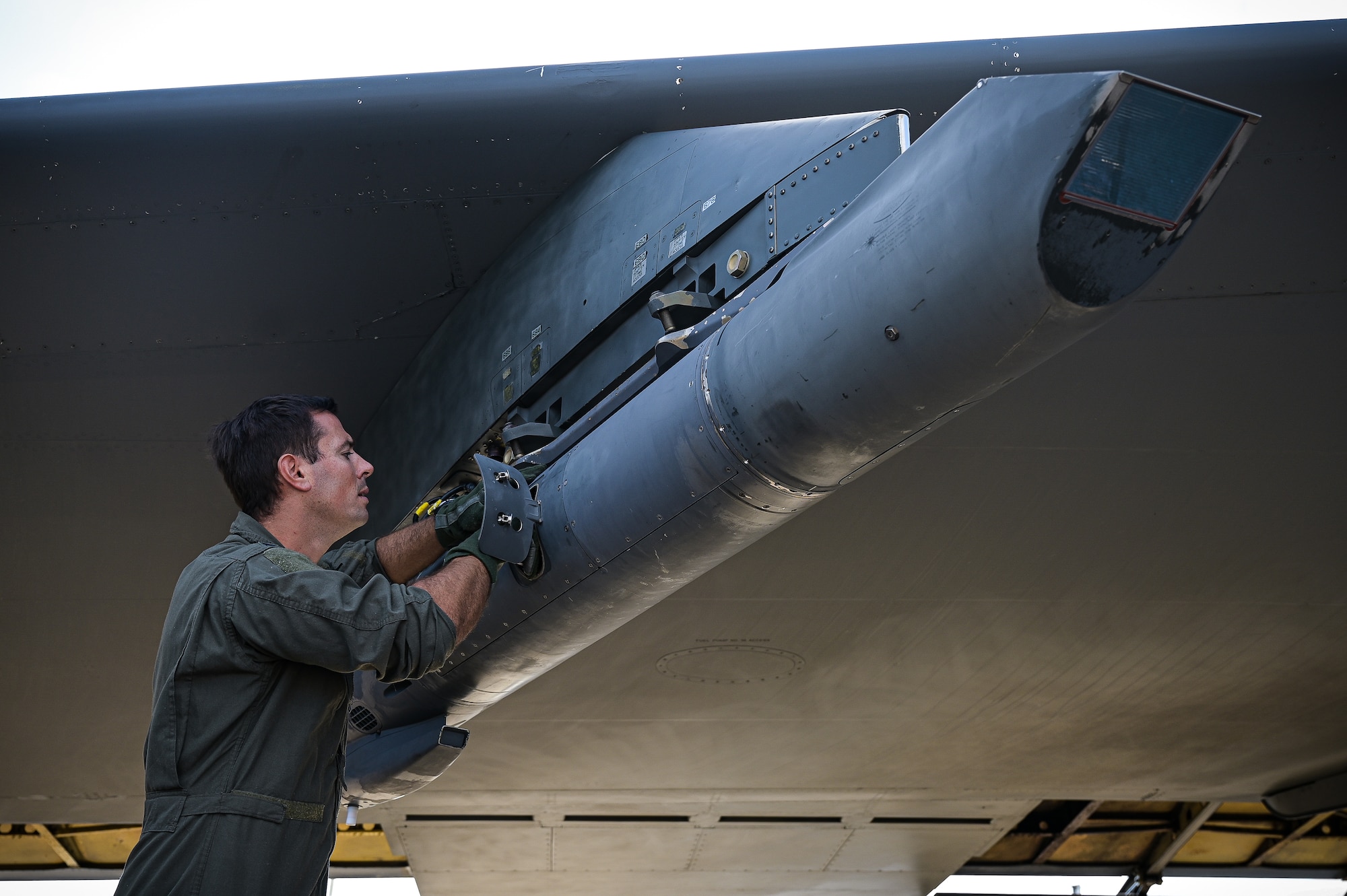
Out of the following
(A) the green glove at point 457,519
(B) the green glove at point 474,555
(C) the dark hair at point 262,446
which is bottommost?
(B) the green glove at point 474,555

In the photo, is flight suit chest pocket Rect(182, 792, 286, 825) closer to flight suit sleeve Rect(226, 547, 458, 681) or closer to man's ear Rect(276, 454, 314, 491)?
flight suit sleeve Rect(226, 547, 458, 681)

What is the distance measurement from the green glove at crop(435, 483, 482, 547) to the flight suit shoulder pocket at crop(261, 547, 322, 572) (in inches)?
29.1

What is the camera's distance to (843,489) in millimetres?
5996

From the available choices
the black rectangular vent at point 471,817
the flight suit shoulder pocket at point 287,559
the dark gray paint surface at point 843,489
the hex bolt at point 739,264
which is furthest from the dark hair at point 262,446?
the black rectangular vent at point 471,817

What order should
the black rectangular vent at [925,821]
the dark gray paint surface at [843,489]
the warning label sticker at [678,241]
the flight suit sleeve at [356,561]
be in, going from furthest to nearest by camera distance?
the black rectangular vent at [925,821], the dark gray paint surface at [843,489], the warning label sticker at [678,241], the flight suit sleeve at [356,561]

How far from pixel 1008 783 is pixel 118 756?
6.64 meters

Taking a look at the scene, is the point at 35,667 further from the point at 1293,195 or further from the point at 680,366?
the point at 1293,195

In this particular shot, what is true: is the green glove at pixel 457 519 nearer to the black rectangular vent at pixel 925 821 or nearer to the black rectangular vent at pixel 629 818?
the black rectangular vent at pixel 629 818

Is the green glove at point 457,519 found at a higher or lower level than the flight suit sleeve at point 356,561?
higher

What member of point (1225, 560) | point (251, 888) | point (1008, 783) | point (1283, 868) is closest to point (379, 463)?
point (251, 888)

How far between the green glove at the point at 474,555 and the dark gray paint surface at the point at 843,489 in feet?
6.94

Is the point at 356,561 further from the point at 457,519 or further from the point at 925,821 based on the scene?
the point at 925,821

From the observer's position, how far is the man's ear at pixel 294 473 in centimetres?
291

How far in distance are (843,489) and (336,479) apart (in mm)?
3441
